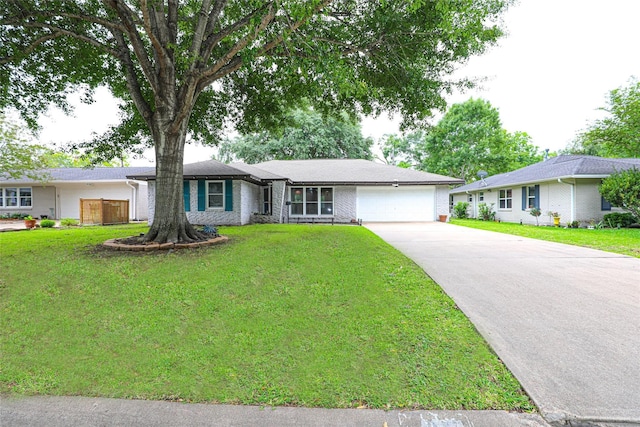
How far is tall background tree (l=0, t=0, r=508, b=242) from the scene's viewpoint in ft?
17.1

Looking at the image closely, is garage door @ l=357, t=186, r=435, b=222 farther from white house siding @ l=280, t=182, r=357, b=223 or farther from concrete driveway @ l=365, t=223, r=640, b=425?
concrete driveway @ l=365, t=223, r=640, b=425

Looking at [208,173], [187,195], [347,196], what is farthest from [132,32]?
[347,196]

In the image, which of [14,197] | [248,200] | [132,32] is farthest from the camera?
[14,197]

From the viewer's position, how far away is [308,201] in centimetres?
1709

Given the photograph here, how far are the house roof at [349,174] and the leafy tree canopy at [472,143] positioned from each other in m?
14.9

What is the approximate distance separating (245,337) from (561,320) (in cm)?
378

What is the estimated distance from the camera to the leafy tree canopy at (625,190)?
11.4 m

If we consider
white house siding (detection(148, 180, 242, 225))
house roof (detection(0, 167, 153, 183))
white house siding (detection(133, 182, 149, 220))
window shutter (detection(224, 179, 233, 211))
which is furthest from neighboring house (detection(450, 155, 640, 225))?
house roof (detection(0, 167, 153, 183))

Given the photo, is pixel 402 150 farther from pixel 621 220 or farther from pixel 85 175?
pixel 85 175

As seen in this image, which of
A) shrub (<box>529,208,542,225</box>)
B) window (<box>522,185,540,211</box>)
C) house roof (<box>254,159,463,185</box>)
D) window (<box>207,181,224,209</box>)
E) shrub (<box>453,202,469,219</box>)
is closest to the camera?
window (<box>207,181,224,209</box>)

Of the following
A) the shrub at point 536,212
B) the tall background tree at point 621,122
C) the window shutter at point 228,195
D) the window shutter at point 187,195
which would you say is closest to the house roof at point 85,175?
the window shutter at point 187,195

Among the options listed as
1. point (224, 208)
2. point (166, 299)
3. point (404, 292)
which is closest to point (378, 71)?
point (404, 292)

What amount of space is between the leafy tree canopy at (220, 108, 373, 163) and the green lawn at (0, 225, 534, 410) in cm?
2526

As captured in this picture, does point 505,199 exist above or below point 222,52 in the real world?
below
